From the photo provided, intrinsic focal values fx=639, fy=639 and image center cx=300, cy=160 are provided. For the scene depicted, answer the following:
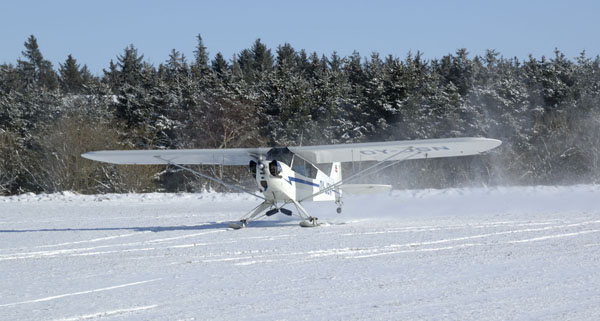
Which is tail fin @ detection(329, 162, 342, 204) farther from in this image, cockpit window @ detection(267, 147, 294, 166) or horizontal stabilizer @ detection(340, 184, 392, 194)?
cockpit window @ detection(267, 147, 294, 166)

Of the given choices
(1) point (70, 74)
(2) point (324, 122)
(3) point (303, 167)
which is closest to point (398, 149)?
(3) point (303, 167)

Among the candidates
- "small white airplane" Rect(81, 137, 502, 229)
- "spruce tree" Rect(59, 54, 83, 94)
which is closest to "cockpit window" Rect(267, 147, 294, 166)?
"small white airplane" Rect(81, 137, 502, 229)

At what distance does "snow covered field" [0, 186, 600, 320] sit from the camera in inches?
217

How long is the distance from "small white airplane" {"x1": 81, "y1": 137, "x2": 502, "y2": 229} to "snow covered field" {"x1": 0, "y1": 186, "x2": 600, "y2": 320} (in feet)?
2.37

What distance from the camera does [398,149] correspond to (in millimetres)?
14430

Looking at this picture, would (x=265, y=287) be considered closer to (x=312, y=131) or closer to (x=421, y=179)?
(x=421, y=179)

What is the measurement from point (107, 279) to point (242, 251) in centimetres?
271

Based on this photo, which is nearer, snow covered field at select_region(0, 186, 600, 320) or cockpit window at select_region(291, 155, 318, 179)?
snow covered field at select_region(0, 186, 600, 320)

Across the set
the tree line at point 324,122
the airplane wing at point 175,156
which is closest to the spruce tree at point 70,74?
the tree line at point 324,122

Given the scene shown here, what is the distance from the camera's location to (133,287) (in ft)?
22.5

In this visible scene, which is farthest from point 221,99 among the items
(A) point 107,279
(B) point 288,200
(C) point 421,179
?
(A) point 107,279

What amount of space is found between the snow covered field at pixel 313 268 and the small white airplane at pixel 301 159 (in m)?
0.72

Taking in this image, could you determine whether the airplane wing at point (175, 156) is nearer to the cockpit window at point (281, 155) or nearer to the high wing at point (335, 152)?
the high wing at point (335, 152)

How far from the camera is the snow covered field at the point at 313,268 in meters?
5.52
